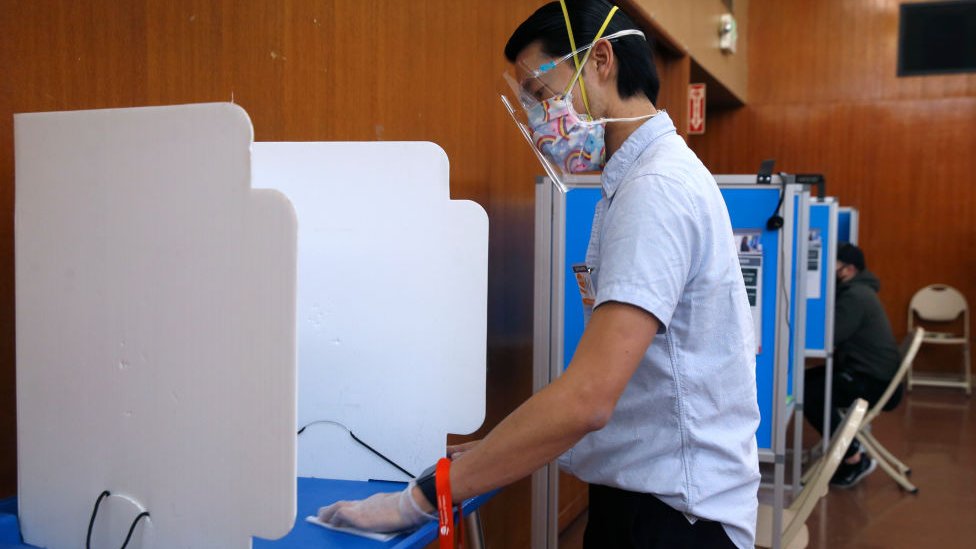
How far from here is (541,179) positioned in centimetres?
248

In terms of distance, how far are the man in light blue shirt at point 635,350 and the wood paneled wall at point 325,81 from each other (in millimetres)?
564

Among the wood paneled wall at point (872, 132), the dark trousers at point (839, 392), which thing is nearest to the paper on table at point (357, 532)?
Result: the dark trousers at point (839, 392)

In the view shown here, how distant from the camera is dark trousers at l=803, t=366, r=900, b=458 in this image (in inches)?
177

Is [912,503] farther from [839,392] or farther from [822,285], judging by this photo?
[822,285]

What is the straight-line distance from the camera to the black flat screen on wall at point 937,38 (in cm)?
764

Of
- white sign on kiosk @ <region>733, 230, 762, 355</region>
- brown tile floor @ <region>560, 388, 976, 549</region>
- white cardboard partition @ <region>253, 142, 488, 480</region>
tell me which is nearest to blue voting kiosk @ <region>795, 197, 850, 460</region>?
brown tile floor @ <region>560, 388, 976, 549</region>

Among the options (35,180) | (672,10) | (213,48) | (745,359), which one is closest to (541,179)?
(213,48)

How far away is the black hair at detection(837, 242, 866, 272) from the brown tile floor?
1.11 metres

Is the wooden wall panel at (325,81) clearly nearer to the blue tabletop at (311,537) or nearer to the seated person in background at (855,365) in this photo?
the blue tabletop at (311,537)

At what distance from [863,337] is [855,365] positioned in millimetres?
152

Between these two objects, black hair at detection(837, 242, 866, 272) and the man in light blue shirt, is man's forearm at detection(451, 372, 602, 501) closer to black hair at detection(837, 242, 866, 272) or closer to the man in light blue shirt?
the man in light blue shirt

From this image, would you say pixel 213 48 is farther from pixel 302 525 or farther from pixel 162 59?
pixel 302 525

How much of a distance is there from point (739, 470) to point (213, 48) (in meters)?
1.11

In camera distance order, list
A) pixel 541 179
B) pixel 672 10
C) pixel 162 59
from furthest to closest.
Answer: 1. pixel 672 10
2. pixel 541 179
3. pixel 162 59
